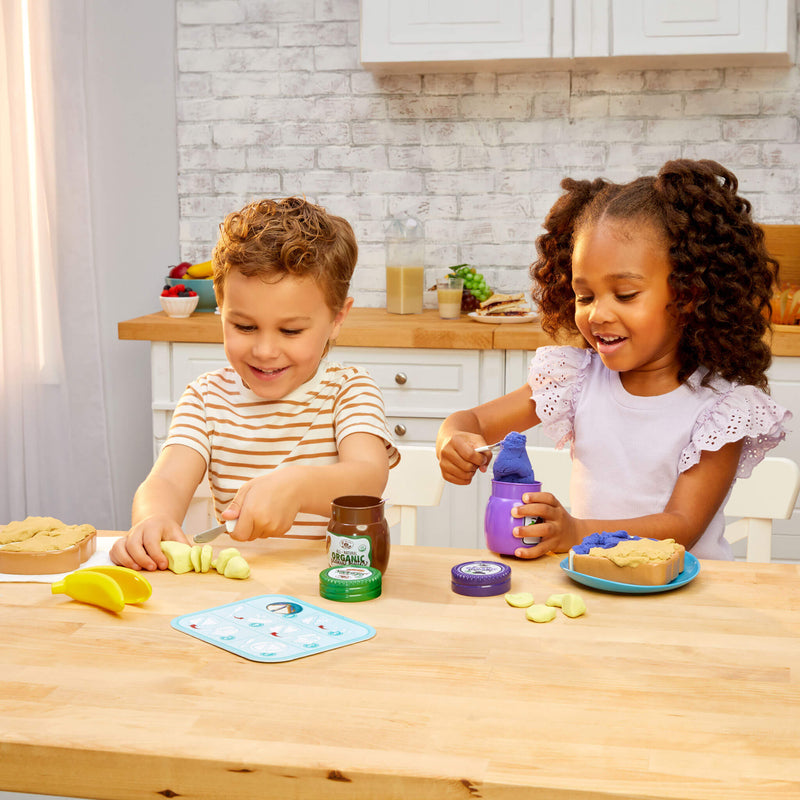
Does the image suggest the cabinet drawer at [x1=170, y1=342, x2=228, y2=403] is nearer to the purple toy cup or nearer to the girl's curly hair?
the girl's curly hair

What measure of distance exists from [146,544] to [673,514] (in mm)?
723

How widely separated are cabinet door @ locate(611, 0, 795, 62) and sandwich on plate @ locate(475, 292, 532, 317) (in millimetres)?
791

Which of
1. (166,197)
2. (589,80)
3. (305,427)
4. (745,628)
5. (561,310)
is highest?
(589,80)

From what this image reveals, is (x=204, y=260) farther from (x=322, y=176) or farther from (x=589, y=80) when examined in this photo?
(x=589, y=80)

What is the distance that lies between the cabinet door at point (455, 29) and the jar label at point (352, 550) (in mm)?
2155

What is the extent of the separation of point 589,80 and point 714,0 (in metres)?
0.51

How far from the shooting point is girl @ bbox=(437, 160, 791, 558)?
144 centimetres

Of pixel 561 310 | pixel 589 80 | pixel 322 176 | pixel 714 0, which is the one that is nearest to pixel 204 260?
pixel 322 176

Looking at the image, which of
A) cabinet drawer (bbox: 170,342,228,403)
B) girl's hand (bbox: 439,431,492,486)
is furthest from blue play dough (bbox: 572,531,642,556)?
cabinet drawer (bbox: 170,342,228,403)

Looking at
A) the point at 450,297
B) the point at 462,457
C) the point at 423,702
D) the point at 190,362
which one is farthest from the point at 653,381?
the point at 190,362

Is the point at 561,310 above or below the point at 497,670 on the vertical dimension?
above

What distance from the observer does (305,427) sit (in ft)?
5.27

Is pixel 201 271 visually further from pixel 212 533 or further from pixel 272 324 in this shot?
→ pixel 212 533

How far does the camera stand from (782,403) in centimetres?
263
